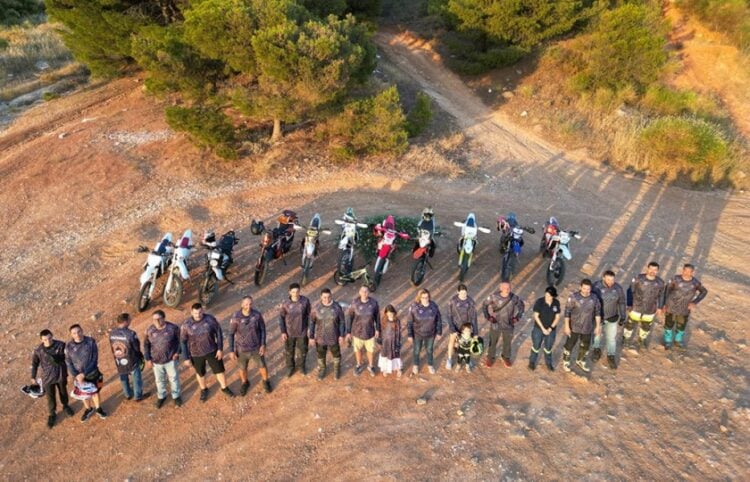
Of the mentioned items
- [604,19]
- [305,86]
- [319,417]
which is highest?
[604,19]

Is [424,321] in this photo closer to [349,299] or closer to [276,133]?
[349,299]

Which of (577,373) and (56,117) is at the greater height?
(56,117)

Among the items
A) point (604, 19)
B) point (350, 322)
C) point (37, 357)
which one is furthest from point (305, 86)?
point (604, 19)

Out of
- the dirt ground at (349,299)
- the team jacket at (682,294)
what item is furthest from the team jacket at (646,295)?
the dirt ground at (349,299)

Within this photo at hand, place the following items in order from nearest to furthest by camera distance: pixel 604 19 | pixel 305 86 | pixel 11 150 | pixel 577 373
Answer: pixel 577 373, pixel 305 86, pixel 11 150, pixel 604 19

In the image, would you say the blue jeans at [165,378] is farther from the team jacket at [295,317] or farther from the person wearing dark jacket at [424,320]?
the person wearing dark jacket at [424,320]

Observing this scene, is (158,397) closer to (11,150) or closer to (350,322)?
(350,322)
